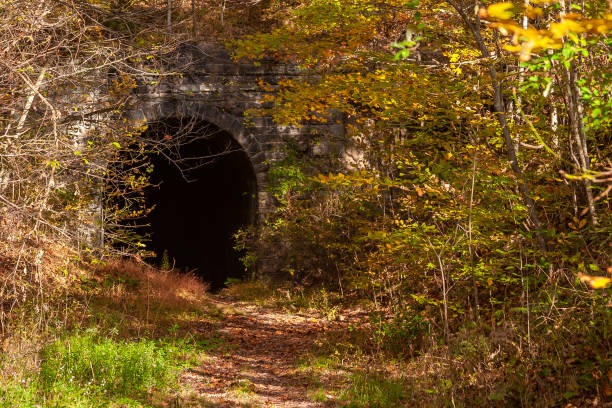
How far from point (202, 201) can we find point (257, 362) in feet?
43.1

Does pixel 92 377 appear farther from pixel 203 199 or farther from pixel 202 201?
pixel 202 201

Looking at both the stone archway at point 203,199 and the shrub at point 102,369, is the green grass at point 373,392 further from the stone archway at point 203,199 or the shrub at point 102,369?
the stone archway at point 203,199

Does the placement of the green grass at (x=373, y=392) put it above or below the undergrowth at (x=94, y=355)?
below

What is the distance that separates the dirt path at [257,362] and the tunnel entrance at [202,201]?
314 cm

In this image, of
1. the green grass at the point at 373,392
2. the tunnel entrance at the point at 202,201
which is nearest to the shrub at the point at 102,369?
the green grass at the point at 373,392

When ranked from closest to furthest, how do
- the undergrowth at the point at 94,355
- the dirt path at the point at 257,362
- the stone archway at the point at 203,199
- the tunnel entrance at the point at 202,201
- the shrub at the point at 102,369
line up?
1. the undergrowth at the point at 94,355
2. the shrub at the point at 102,369
3. the dirt path at the point at 257,362
4. the stone archway at the point at 203,199
5. the tunnel entrance at the point at 202,201

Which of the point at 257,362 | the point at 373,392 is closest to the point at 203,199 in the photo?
the point at 257,362

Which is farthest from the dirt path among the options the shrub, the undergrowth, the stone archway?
the stone archway

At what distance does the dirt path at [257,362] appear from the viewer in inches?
232

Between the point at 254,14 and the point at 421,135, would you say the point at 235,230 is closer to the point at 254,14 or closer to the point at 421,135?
the point at 254,14

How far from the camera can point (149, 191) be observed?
1975 centimetres

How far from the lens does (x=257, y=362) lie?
7.47 metres

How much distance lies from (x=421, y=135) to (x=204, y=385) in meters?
3.61

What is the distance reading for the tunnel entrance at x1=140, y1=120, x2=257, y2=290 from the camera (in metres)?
12.9
